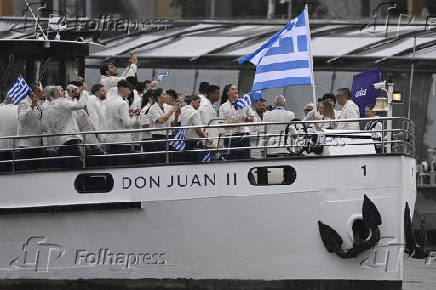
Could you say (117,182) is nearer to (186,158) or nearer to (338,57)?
(186,158)

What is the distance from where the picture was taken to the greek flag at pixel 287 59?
22.1 meters

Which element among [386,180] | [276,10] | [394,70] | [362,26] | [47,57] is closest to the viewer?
[386,180]

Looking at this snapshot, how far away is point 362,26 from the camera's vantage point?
127 feet

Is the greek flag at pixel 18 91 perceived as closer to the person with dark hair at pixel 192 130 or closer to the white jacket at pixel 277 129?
the person with dark hair at pixel 192 130

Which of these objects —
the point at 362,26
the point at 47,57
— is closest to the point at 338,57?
the point at 362,26

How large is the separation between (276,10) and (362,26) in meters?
27.7

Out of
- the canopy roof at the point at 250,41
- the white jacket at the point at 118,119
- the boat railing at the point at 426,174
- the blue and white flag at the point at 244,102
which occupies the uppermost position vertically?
the canopy roof at the point at 250,41

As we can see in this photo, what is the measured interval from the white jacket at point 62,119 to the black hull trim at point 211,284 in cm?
200

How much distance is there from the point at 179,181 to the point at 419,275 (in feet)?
20.7

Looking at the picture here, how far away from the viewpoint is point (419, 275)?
25.7m

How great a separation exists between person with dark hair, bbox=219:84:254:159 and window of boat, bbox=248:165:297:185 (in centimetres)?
55

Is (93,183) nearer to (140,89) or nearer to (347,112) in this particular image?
(140,89)

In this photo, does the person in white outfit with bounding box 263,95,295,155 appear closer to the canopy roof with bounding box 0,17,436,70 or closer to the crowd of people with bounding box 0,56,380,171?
the crowd of people with bounding box 0,56,380,171

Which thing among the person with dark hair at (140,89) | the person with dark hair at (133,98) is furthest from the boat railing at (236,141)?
the person with dark hair at (140,89)
